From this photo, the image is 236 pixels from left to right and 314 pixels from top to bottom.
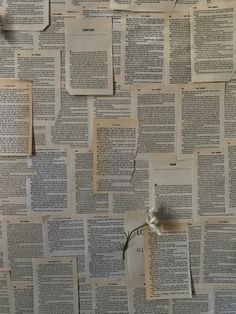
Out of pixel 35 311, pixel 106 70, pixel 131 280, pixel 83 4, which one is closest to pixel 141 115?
pixel 106 70

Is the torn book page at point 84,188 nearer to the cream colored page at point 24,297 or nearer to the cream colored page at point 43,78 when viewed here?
the cream colored page at point 43,78

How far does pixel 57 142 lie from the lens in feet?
3.14

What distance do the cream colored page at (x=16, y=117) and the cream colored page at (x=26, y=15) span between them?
4.6 inches

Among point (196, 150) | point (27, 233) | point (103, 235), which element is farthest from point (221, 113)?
point (27, 233)

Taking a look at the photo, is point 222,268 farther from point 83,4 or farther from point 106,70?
point 83,4

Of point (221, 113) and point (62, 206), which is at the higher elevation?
point (221, 113)

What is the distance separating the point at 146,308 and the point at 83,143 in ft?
1.32

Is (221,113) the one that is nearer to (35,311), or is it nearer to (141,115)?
(141,115)

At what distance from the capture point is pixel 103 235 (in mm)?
980

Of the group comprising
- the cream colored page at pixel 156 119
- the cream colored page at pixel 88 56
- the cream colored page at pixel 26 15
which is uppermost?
the cream colored page at pixel 26 15

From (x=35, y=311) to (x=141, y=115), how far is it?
507 millimetres

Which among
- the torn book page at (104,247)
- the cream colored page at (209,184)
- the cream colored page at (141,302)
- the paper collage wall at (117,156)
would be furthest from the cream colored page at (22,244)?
the cream colored page at (209,184)

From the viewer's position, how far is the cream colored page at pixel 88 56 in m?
0.93

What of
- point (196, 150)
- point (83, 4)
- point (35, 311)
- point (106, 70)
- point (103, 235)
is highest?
point (83, 4)
